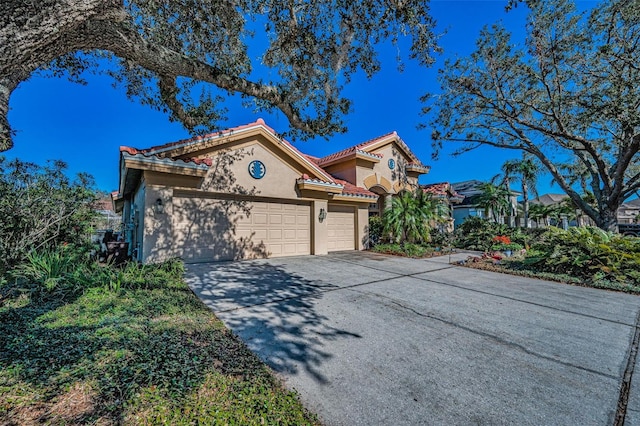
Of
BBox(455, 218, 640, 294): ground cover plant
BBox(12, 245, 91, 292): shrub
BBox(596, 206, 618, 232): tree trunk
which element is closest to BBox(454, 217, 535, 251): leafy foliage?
BBox(596, 206, 618, 232): tree trunk

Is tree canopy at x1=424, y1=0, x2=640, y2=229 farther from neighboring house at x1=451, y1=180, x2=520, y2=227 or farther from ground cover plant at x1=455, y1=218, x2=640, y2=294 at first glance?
neighboring house at x1=451, y1=180, x2=520, y2=227

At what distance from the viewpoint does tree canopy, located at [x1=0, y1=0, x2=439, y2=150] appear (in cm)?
527

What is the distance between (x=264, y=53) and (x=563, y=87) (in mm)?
12315

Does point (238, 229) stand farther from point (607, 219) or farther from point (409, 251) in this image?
point (607, 219)

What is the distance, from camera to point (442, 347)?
3295 millimetres

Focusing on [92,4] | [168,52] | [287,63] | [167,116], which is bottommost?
[92,4]

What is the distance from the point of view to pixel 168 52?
3.66 m

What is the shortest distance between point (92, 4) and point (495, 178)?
90.1 ft

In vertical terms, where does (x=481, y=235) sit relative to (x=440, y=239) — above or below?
above

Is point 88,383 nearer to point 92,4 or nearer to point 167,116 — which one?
point 92,4

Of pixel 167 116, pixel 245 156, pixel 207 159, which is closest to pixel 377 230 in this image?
pixel 245 156

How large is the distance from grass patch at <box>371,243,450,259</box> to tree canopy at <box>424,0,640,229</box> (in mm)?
6223

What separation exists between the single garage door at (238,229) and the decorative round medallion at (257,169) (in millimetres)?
1069

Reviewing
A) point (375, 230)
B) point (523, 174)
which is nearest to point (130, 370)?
point (375, 230)
